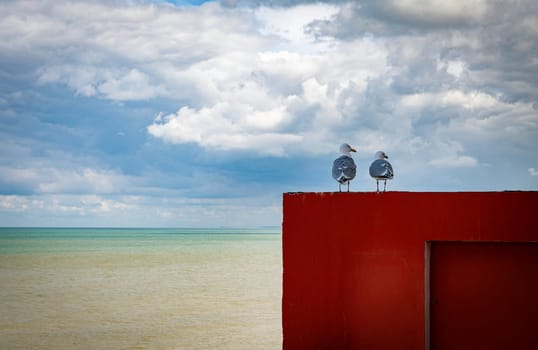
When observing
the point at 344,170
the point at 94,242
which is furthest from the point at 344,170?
the point at 94,242

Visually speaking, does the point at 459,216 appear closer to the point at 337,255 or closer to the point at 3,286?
the point at 337,255

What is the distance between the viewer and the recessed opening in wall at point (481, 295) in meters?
6.03

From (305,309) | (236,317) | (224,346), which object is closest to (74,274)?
(236,317)

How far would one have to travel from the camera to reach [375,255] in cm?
640

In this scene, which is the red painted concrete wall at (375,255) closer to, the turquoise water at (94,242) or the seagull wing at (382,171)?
the seagull wing at (382,171)

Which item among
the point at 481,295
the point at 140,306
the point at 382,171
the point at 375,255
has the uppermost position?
the point at 382,171

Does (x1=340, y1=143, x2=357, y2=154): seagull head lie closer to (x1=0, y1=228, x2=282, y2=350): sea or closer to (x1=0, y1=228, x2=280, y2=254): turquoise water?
(x1=0, y1=228, x2=282, y2=350): sea

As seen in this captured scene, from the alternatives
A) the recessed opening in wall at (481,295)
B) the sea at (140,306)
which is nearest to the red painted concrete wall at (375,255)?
the recessed opening in wall at (481,295)

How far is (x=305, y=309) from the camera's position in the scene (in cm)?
663

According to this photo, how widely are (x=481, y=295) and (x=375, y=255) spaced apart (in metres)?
1.05

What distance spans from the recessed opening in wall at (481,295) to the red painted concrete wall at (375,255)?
0.03 meters

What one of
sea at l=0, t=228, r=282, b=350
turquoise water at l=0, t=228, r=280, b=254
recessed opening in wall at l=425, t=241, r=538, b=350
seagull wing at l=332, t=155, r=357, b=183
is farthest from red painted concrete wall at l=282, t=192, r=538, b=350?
turquoise water at l=0, t=228, r=280, b=254

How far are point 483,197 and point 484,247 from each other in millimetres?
487

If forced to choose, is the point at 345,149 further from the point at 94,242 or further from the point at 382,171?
the point at 94,242
